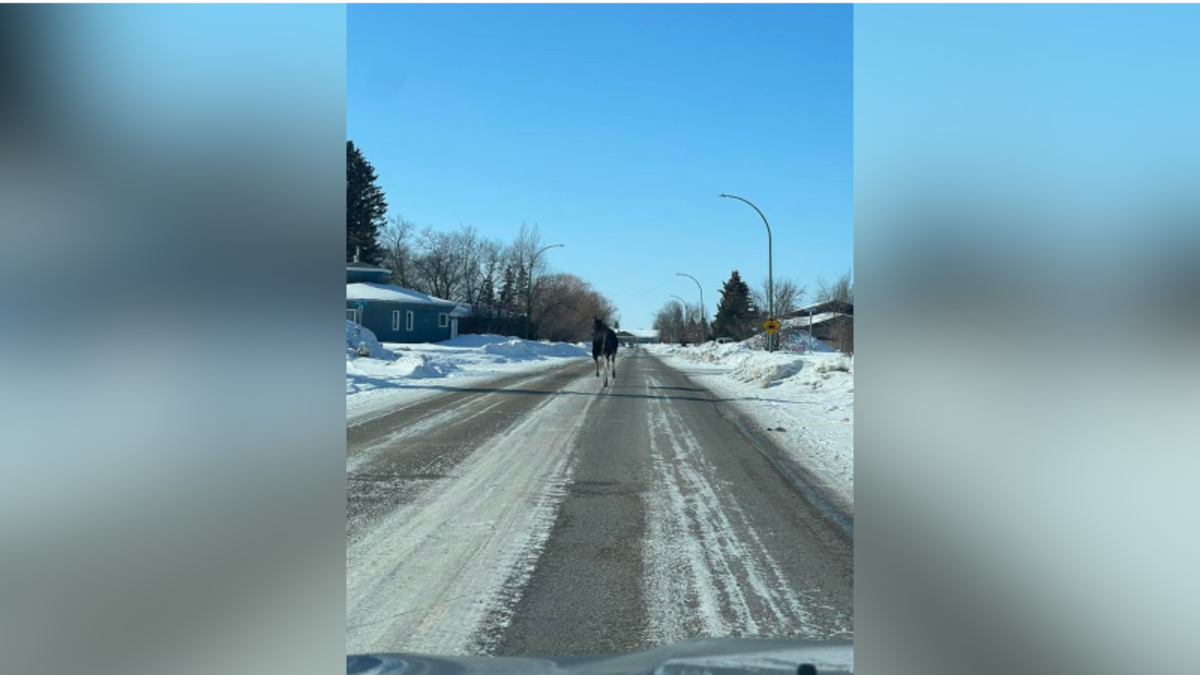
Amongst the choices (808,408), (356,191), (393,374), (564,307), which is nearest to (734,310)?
(564,307)

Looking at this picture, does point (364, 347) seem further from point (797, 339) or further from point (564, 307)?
point (564, 307)

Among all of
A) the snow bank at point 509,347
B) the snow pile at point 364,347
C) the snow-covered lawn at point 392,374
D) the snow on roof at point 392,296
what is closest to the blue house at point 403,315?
the snow on roof at point 392,296

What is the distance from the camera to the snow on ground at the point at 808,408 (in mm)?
9148

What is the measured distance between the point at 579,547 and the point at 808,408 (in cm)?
1189

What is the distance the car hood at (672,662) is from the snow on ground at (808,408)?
1172 millimetres

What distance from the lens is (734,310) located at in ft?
273

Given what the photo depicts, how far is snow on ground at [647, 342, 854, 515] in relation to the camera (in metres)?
9.15

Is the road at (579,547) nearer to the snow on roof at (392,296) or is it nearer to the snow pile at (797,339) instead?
the snow on roof at (392,296)
